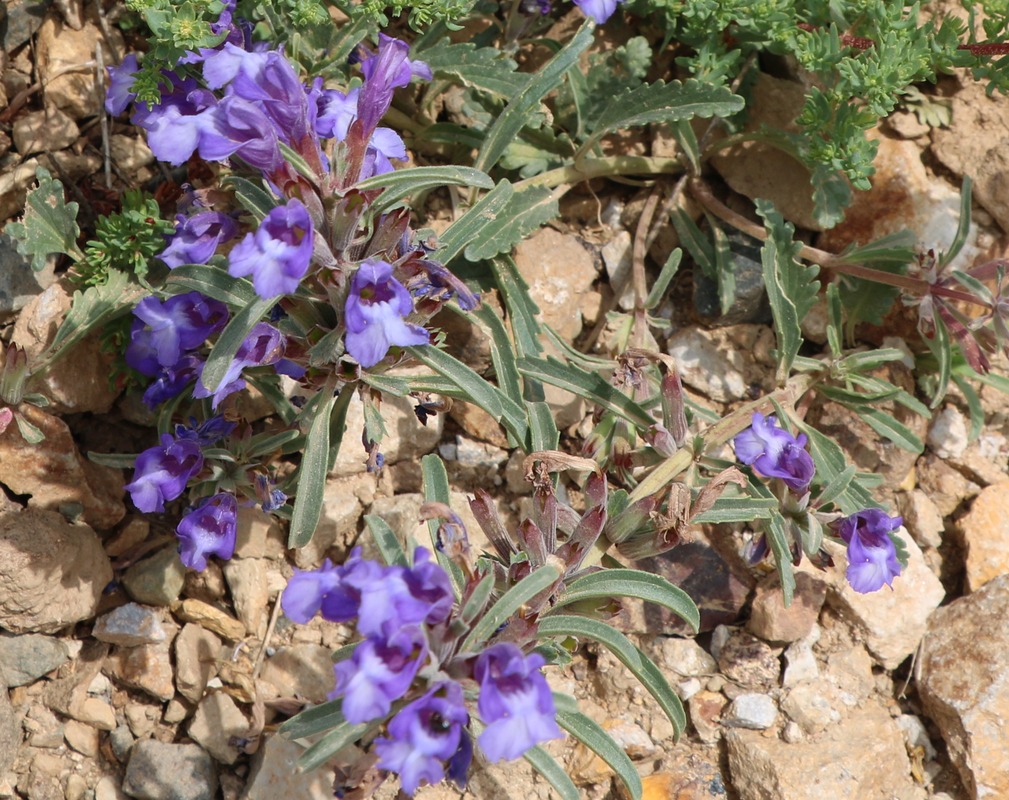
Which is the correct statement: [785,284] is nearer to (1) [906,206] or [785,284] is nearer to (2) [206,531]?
(1) [906,206]

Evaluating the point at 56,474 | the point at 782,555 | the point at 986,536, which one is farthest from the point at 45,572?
the point at 986,536

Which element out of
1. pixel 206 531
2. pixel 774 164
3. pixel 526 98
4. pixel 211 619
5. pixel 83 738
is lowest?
pixel 83 738

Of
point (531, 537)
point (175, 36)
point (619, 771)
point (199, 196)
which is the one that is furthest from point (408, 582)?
point (175, 36)

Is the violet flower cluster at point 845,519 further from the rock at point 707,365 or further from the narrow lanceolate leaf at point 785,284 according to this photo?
the rock at point 707,365


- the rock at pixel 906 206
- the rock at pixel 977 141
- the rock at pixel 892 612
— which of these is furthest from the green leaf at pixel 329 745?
the rock at pixel 977 141

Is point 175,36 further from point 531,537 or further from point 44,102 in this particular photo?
point 531,537
